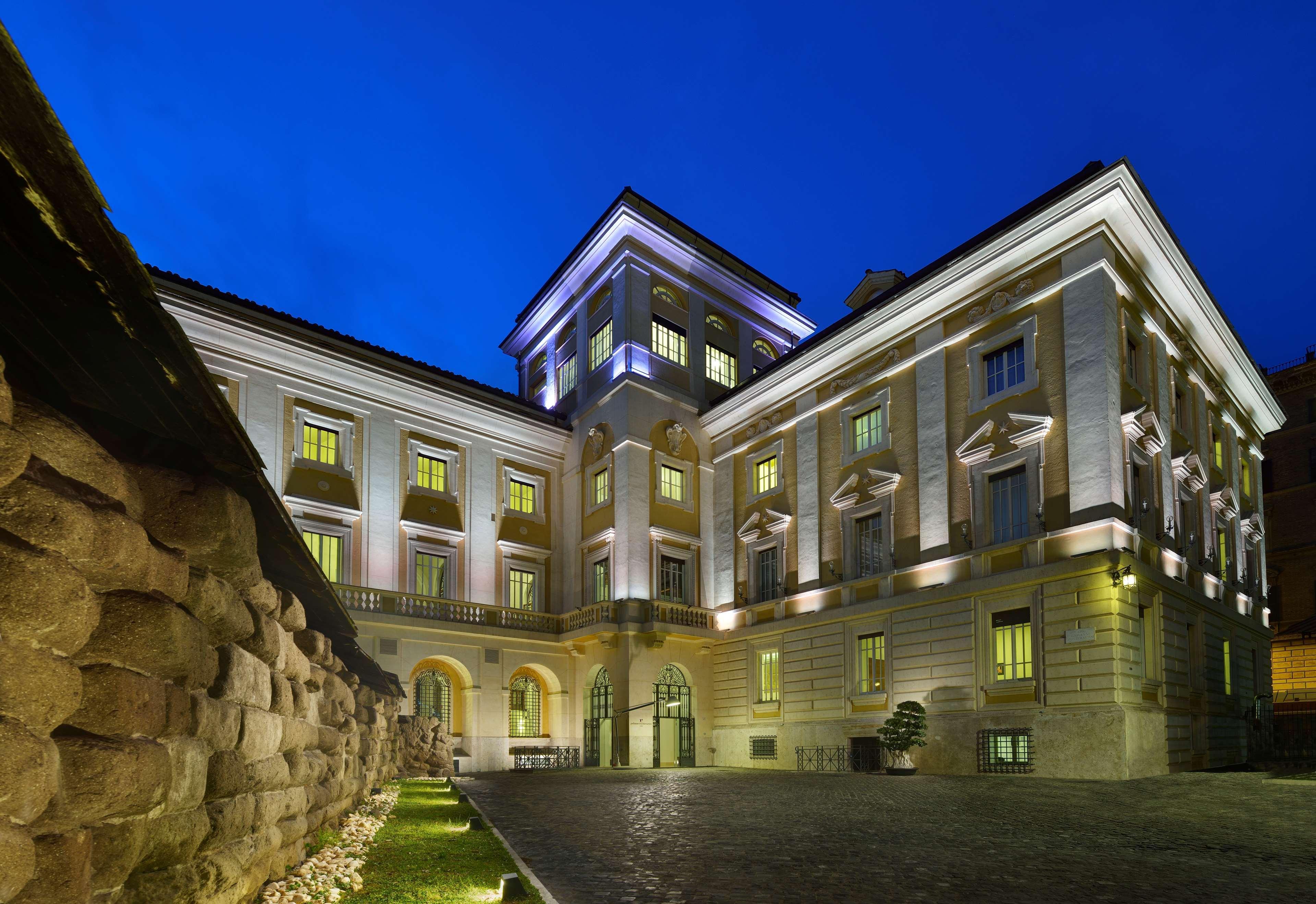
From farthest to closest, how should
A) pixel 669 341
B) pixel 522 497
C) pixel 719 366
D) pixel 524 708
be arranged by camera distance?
pixel 719 366 < pixel 669 341 < pixel 522 497 < pixel 524 708

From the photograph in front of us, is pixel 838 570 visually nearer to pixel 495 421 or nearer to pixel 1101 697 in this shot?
pixel 1101 697

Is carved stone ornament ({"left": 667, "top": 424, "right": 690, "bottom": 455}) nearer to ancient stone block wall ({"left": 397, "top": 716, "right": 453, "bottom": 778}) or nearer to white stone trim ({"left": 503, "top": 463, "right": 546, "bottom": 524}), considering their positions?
white stone trim ({"left": 503, "top": 463, "right": 546, "bottom": 524})

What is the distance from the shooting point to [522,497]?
1393 inches

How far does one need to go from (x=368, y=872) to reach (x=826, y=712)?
859 inches

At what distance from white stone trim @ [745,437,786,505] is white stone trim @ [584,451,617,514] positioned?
4.81 m

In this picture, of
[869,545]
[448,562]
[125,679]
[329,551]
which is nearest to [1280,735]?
[869,545]

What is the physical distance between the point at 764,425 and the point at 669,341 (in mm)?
6357

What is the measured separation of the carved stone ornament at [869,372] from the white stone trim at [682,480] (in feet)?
22.8

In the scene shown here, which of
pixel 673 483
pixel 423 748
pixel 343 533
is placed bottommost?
pixel 423 748

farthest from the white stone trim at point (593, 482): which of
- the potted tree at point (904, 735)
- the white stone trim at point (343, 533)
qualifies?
the potted tree at point (904, 735)

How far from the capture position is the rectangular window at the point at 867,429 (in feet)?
92.1

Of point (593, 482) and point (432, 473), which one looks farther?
point (593, 482)

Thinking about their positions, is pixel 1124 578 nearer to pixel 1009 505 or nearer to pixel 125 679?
pixel 1009 505

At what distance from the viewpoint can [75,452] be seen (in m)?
3.17
